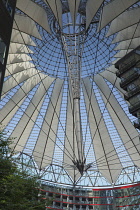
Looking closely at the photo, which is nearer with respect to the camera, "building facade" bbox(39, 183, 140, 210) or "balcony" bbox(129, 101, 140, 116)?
"balcony" bbox(129, 101, 140, 116)

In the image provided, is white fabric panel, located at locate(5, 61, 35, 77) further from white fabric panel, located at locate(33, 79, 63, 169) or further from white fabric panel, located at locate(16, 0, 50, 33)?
white fabric panel, located at locate(16, 0, 50, 33)

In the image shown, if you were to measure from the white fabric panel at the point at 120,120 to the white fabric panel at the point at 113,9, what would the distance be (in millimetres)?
12700

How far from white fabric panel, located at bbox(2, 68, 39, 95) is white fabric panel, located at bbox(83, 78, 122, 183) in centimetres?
902

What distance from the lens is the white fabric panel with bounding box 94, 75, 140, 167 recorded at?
35969 millimetres

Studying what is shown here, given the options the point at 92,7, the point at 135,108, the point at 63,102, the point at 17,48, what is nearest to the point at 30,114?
the point at 63,102

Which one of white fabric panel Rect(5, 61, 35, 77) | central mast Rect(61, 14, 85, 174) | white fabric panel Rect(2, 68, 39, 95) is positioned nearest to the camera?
white fabric panel Rect(5, 61, 35, 77)

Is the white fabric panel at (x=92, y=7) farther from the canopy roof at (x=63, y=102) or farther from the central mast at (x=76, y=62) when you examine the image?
the central mast at (x=76, y=62)

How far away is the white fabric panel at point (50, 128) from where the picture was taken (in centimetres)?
3669

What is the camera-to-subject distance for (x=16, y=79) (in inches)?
1276

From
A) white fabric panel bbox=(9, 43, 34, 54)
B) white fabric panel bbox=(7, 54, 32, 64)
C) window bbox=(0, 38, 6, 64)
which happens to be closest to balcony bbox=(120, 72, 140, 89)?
white fabric panel bbox=(9, 43, 34, 54)

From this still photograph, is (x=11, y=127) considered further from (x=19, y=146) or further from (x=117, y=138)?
(x=117, y=138)

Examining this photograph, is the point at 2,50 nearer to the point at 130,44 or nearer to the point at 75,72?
the point at 75,72

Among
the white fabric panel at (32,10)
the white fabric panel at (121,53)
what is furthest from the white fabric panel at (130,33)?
the white fabric panel at (32,10)

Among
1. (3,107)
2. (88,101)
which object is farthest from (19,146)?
(88,101)
